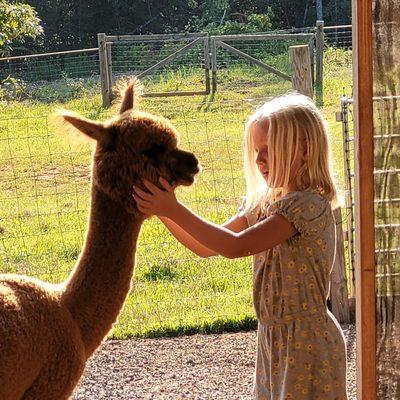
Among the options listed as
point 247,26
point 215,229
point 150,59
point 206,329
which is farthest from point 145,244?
point 247,26

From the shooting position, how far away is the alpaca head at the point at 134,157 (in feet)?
9.22

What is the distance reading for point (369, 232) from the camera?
263cm

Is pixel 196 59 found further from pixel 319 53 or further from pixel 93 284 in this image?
pixel 93 284

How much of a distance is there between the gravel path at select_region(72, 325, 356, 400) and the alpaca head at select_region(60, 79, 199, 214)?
2.10 m

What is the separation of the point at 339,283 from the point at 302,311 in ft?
8.68

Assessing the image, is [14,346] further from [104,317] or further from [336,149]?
[336,149]

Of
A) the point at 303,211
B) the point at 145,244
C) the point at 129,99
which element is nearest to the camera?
the point at 303,211

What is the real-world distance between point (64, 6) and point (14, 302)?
23.0 meters

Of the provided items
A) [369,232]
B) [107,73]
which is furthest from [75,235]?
[107,73]

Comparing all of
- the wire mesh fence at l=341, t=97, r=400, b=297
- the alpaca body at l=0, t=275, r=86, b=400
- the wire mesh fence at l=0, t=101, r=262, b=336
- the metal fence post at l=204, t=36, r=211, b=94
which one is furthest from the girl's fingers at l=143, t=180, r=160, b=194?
A: the metal fence post at l=204, t=36, r=211, b=94

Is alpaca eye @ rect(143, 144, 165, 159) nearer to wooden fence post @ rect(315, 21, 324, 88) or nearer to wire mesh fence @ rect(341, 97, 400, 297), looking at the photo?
wire mesh fence @ rect(341, 97, 400, 297)

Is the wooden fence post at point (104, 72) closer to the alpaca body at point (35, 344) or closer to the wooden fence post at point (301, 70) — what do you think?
the wooden fence post at point (301, 70)

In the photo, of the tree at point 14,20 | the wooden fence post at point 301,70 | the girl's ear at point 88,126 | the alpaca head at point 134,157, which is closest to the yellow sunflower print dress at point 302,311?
the alpaca head at point 134,157

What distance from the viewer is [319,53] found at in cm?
1487
